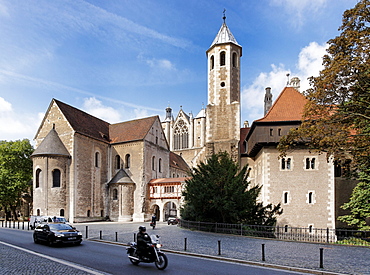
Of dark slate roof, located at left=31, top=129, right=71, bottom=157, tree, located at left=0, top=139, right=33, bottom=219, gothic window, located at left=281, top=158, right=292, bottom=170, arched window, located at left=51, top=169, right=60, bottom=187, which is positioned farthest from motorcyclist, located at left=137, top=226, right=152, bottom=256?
tree, located at left=0, top=139, right=33, bottom=219

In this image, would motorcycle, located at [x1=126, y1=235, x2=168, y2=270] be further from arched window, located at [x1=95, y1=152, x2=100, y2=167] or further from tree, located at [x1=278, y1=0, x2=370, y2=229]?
arched window, located at [x1=95, y1=152, x2=100, y2=167]

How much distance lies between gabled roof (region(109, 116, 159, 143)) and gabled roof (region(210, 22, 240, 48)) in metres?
14.4

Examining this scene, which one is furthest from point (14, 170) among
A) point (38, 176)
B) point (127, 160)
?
point (127, 160)

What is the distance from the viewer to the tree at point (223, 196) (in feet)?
66.6

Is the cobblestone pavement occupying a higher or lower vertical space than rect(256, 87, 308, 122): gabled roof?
lower

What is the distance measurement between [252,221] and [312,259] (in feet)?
32.1

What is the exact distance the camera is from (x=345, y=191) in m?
29.8

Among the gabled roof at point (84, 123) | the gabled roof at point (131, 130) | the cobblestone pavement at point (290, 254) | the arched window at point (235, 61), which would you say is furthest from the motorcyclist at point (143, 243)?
the gabled roof at point (131, 130)

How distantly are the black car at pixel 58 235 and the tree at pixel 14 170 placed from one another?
3015cm

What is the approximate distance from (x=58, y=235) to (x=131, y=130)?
3003 cm

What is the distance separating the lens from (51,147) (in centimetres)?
3672

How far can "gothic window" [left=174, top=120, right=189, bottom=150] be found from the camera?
76938 mm

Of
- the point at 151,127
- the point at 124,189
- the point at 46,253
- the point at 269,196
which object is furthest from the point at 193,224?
the point at 151,127

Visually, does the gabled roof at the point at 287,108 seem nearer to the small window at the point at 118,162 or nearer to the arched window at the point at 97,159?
the small window at the point at 118,162
